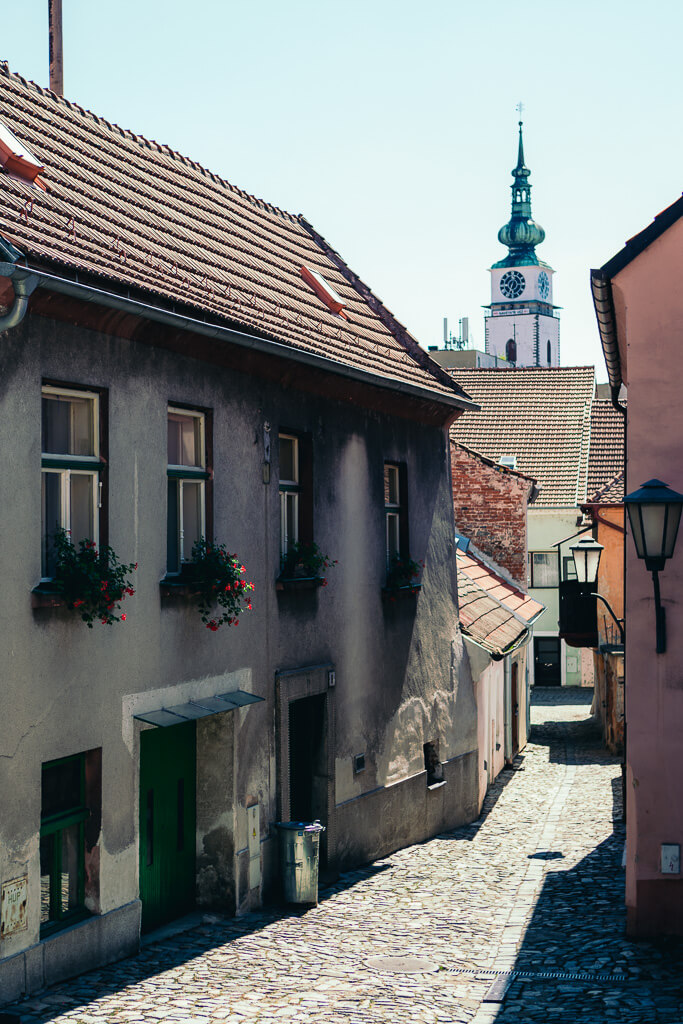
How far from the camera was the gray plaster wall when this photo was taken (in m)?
8.75

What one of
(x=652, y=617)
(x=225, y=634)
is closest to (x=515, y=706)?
(x=652, y=617)

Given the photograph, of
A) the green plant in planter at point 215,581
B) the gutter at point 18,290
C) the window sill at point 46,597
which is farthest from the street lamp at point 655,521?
the gutter at point 18,290

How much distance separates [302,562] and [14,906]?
526 centimetres

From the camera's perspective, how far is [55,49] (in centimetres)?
1486

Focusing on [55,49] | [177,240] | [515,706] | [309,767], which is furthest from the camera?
[515,706]

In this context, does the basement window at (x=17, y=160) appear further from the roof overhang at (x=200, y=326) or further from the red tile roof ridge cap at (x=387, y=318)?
the red tile roof ridge cap at (x=387, y=318)

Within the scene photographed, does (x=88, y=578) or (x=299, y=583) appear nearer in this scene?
(x=88, y=578)

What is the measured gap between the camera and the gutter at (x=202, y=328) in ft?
28.6

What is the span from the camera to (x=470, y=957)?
35.0 feet

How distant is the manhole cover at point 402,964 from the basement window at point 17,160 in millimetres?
7301

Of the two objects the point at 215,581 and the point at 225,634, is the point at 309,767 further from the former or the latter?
the point at 215,581

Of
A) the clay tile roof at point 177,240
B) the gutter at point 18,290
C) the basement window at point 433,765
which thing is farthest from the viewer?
the basement window at point 433,765

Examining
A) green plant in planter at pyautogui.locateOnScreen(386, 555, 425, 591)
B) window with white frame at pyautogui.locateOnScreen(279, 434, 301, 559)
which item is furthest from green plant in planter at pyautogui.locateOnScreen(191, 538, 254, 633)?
green plant in planter at pyautogui.locateOnScreen(386, 555, 425, 591)

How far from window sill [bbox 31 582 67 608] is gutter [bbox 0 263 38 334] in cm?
188
